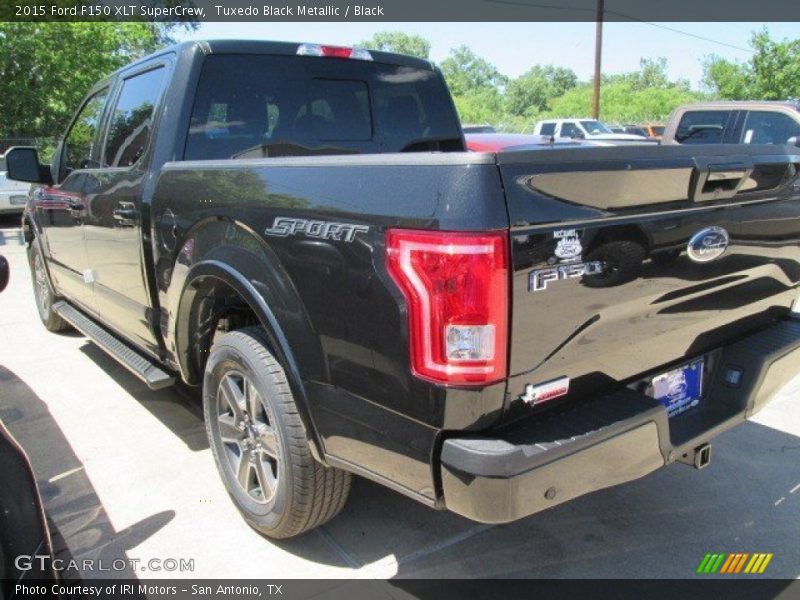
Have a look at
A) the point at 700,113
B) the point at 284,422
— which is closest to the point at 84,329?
the point at 284,422

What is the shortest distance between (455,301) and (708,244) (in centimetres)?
110

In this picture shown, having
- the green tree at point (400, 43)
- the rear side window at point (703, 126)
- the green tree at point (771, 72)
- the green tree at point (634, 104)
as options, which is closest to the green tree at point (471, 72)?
the green tree at point (400, 43)

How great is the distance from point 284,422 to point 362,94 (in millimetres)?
2198

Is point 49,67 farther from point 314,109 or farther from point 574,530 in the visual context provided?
point 574,530

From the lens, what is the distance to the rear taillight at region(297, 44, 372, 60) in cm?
372

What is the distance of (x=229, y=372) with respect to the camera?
9.44ft

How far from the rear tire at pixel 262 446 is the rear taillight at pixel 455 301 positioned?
795 mm

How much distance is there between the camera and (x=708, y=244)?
2.39 metres

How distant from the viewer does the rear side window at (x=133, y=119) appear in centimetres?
353

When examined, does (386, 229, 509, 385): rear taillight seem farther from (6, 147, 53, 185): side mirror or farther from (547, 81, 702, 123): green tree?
(547, 81, 702, 123): green tree

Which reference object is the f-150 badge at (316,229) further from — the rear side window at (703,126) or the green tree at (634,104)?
the green tree at (634,104)

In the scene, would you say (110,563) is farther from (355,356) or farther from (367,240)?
(367,240)

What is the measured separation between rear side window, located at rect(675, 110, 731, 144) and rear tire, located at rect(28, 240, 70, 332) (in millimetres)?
7945

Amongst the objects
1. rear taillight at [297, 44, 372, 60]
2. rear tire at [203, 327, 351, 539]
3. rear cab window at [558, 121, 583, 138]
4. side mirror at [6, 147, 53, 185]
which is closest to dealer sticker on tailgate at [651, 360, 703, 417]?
rear tire at [203, 327, 351, 539]
